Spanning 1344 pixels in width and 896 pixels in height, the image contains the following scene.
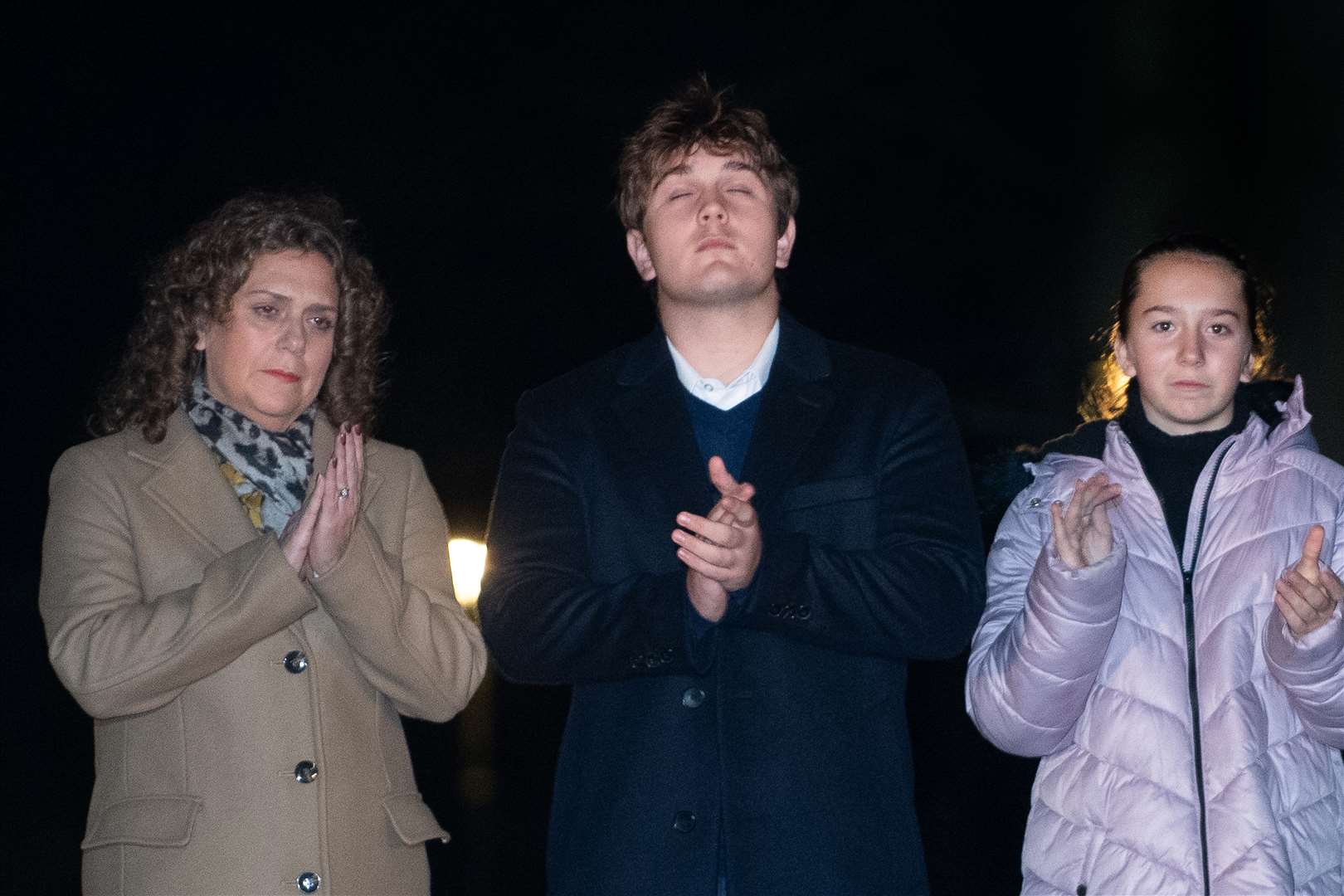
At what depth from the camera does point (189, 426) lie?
289 cm

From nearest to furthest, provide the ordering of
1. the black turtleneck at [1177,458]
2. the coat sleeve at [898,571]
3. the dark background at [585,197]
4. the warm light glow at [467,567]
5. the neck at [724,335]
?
the coat sleeve at [898,571]
the neck at [724,335]
the black turtleneck at [1177,458]
the dark background at [585,197]
the warm light glow at [467,567]

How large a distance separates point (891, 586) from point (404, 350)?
5.29 metres

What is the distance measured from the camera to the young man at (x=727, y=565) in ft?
8.02

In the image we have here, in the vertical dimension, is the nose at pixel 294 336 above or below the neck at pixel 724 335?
above

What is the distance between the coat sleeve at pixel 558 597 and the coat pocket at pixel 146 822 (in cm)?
53

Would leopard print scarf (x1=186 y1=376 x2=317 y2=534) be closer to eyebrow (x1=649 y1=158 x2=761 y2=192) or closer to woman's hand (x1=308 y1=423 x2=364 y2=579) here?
woman's hand (x1=308 y1=423 x2=364 y2=579)

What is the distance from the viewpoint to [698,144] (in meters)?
2.88

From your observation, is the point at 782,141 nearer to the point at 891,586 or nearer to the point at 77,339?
the point at 77,339

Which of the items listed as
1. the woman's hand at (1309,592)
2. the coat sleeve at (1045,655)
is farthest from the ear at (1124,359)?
the woman's hand at (1309,592)

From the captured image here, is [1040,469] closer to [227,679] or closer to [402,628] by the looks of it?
[402,628]

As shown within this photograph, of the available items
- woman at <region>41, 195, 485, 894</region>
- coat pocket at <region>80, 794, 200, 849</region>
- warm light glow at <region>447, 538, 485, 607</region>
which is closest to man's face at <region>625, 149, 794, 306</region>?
woman at <region>41, 195, 485, 894</region>

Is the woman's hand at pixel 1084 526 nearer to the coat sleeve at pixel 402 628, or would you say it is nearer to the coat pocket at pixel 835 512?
the coat pocket at pixel 835 512

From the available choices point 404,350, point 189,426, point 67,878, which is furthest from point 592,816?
point 404,350

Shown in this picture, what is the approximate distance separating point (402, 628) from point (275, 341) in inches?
22.9
